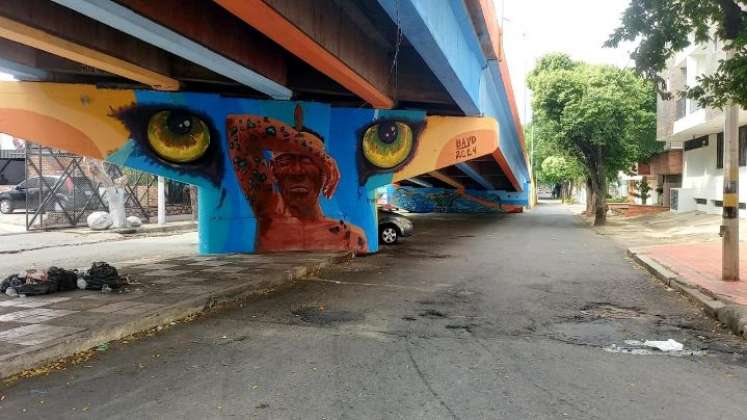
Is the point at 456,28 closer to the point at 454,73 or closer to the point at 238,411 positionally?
the point at 454,73

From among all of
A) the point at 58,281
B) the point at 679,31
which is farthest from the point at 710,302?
the point at 58,281

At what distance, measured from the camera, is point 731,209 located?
10.0 metres

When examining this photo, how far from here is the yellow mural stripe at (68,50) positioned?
24.7 feet

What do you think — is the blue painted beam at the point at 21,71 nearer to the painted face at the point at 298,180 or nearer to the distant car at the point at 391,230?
the painted face at the point at 298,180

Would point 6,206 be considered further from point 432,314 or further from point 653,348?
point 653,348

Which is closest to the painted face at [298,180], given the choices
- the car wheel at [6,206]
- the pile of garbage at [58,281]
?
the pile of garbage at [58,281]

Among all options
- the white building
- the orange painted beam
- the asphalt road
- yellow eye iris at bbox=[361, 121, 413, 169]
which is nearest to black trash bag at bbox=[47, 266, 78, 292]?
the asphalt road

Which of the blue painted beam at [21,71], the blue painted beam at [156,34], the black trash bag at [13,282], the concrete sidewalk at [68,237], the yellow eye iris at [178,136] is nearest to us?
the blue painted beam at [156,34]

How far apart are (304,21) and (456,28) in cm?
355

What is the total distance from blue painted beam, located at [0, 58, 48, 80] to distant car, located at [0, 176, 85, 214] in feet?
38.9

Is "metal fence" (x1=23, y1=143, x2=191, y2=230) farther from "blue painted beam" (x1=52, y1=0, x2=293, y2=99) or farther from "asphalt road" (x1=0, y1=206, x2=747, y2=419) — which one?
"asphalt road" (x1=0, y1=206, x2=747, y2=419)

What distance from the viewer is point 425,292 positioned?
9.84 meters

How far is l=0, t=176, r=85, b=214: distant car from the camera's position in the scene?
2369 cm

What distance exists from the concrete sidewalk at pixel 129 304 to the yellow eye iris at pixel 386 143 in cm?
382
